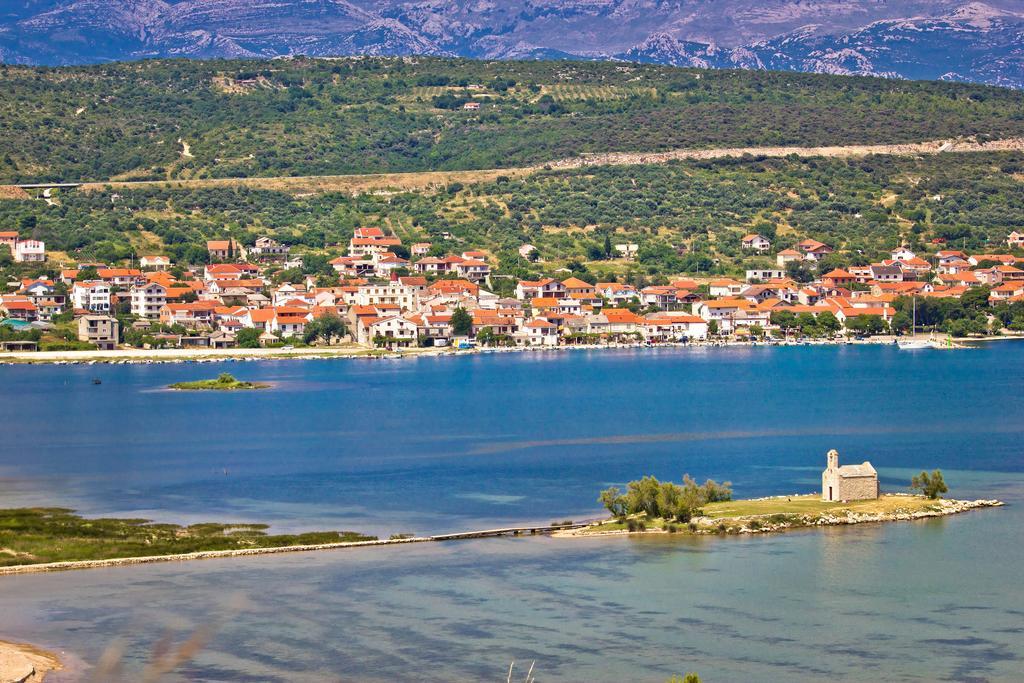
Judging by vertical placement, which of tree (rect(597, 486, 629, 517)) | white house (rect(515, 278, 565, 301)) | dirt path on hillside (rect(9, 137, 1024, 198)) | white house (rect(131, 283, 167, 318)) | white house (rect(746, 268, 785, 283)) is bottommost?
tree (rect(597, 486, 629, 517))

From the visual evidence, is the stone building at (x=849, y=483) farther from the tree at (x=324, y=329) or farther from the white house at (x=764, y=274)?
the white house at (x=764, y=274)

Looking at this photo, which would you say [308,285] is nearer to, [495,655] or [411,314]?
[411,314]

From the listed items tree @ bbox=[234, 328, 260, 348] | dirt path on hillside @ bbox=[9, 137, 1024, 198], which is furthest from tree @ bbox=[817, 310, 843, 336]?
dirt path on hillside @ bbox=[9, 137, 1024, 198]

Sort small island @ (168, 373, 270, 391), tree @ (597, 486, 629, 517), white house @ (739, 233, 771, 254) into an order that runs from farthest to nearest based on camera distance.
A: white house @ (739, 233, 771, 254), small island @ (168, 373, 270, 391), tree @ (597, 486, 629, 517)

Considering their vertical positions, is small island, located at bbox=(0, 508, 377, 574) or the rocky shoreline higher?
the rocky shoreline

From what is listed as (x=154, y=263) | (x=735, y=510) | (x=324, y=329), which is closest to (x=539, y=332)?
(x=324, y=329)

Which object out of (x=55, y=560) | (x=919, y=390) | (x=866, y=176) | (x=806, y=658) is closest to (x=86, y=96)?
(x=866, y=176)

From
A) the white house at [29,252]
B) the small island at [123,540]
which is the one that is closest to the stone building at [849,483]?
the small island at [123,540]

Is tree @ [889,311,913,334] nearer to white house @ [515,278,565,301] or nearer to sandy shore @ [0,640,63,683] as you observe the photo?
white house @ [515,278,565,301]
